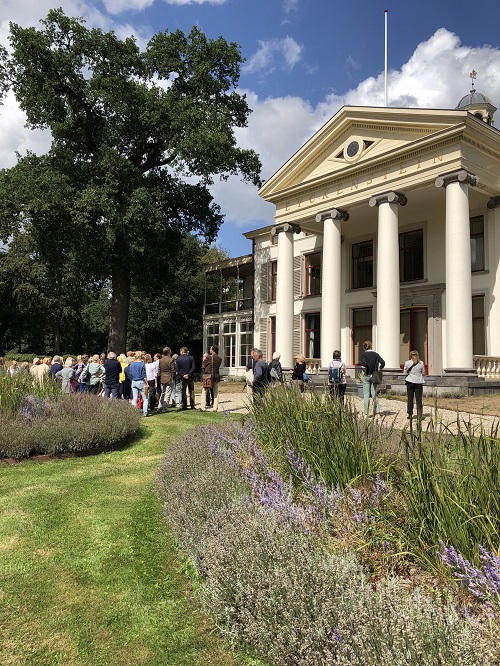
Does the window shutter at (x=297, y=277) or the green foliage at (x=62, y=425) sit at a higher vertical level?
the window shutter at (x=297, y=277)

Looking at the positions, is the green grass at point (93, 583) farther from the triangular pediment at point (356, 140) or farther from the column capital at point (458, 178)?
the triangular pediment at point (356, 140)

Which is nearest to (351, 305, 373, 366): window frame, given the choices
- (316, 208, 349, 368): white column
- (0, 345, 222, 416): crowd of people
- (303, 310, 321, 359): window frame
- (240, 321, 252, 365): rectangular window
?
(303, 310, 321, 359): window frame

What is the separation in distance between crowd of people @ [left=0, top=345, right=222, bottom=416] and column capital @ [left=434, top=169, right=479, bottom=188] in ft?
37.2

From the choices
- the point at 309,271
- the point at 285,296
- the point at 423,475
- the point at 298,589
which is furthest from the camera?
the point at 309,271

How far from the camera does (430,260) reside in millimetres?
22375

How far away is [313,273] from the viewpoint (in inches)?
1151

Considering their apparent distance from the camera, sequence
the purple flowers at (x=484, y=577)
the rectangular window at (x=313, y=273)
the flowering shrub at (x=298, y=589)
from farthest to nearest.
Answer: the rectangular window at (x=313, y=273) → the purple flowers at (x=484, y=577) → the flowering shrub at (x=298, y=589)

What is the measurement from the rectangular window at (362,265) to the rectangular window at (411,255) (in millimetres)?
2156

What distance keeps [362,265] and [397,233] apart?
17.7ft

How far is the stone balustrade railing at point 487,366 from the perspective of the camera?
19017 mm

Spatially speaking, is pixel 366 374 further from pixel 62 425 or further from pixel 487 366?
pixel 487 366

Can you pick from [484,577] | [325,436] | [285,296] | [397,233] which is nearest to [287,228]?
[285,296]

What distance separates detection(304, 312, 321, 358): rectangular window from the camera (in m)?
28.4

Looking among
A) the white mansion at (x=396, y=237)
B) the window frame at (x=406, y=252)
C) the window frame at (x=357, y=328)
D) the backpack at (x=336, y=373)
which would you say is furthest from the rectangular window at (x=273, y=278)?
the backpack at (x=336, y=373)
